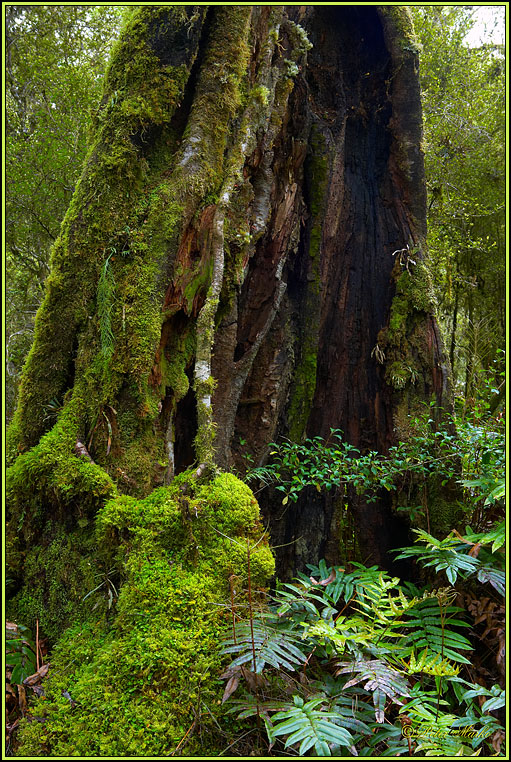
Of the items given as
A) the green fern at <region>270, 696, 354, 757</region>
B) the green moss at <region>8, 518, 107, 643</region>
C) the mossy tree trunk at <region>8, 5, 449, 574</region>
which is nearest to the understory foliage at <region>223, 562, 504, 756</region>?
the green fern at <region>270, 696, 354, 757</region>

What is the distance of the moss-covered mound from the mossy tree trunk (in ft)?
0.98

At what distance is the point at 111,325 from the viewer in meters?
2.98

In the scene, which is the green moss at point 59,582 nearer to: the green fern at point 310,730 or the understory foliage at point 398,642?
the understory foliage at point 398,642

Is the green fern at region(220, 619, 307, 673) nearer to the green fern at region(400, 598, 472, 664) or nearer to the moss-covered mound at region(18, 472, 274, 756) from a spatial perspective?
the moss-covered mound at region(18, 472, 274, 756)

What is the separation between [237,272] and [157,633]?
262cm

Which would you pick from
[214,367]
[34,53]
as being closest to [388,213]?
[214,367]

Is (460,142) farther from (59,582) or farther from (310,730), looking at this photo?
(310,730)

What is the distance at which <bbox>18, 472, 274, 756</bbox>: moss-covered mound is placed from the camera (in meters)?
2.01

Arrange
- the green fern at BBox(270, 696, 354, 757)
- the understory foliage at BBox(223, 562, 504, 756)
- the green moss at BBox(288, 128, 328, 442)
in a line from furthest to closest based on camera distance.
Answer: the green moss at BBox(288, 128, 328, 442), the understory foliage at BBox(223, 562, 504, 756), the green fern at BBox(270, 696, 354, 757)

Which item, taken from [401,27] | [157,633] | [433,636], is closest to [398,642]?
[433,636]

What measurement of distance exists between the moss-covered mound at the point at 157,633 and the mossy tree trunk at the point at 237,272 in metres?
0.30

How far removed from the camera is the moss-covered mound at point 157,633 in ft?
6.60

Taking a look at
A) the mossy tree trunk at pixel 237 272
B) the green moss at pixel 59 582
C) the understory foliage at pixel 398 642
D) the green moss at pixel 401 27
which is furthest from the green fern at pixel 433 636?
the green moss at pixel 401 27

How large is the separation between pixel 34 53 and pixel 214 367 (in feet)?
34.0
